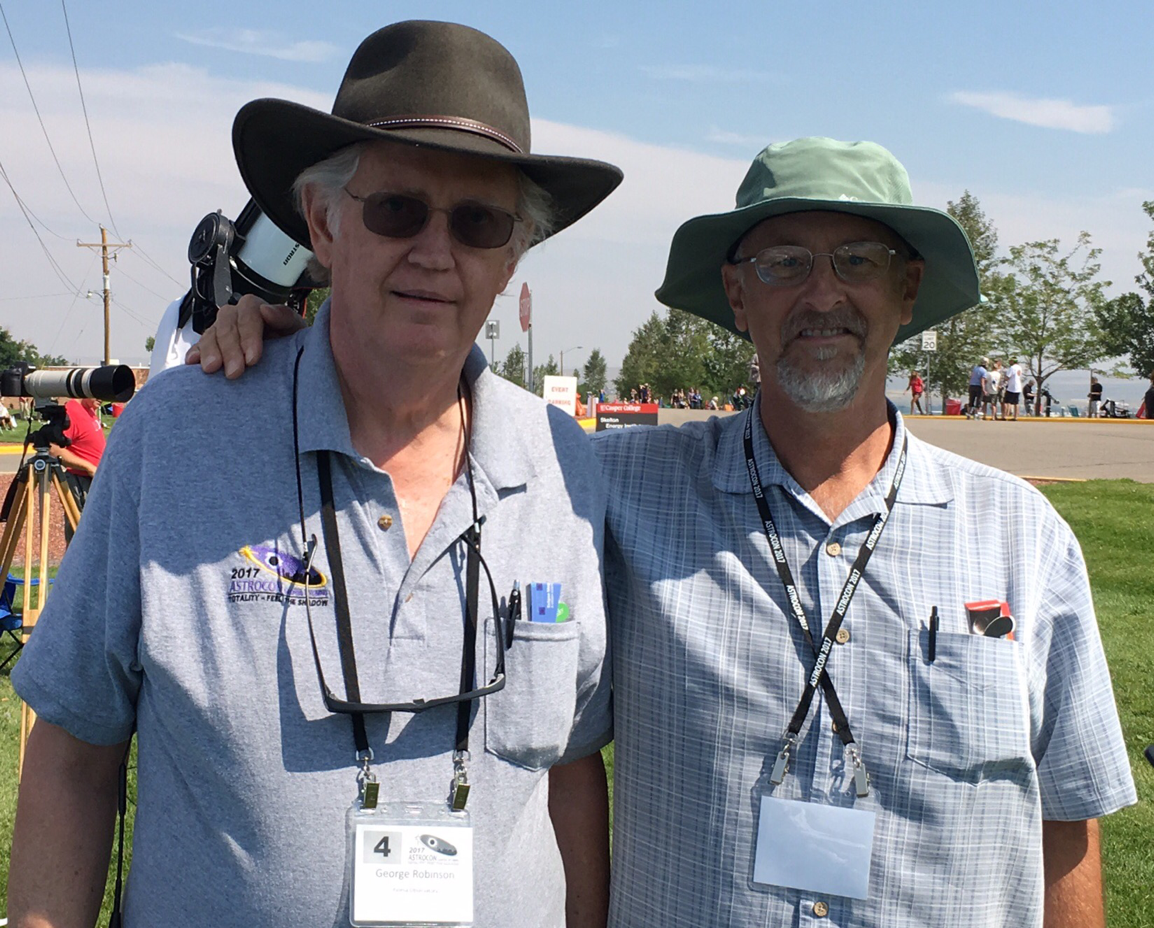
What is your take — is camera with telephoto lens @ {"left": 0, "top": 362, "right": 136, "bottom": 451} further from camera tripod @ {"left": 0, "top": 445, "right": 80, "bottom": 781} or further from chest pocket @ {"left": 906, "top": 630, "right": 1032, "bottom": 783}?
chest pocket @ {"left": 906, "top": 630, "right": 1032, "bottom": 783}

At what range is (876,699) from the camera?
7.09 ft

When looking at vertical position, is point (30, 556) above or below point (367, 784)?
above

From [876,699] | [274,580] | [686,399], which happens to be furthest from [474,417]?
[686,399]

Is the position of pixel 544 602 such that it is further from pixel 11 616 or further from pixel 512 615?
pixel 11 616

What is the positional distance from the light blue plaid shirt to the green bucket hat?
52cm

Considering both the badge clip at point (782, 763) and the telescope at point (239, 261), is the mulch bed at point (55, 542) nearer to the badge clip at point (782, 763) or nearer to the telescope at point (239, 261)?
the telescope at point (239, 261)

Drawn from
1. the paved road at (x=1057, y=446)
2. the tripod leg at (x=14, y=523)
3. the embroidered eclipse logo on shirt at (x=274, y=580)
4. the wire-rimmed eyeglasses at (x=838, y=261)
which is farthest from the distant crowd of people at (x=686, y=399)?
the embroidered eclipse logo on shirt at (x=274, y=580)

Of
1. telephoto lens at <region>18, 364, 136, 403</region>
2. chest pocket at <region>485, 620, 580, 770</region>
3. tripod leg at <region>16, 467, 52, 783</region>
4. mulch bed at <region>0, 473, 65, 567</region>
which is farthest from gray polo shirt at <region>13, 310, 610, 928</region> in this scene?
mulch bed at <region>0, 473, 65, 567</region>

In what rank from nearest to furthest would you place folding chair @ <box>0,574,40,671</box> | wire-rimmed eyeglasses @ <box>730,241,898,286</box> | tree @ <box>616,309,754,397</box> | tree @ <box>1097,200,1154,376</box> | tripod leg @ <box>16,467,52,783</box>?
wire-rimmed eyeglasses @ <box>730,241,898,286</box>
tripod leg @ <box>16,467,52,783</box>
folding chair @ <box>0,574,40,671</box>
tree @ <box>1097,200,1154,376</box>
tree @ <box>616,309,754,397</box>

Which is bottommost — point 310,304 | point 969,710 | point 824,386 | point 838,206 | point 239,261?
point 969,710

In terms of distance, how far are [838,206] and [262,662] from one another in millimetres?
1547

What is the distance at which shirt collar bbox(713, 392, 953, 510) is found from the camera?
7.62 ft

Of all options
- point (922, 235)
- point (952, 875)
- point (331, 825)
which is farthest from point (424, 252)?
point (952, 875)

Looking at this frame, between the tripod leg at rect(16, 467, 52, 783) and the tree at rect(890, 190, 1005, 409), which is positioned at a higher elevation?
the tree at rect(890, 190, 1005, 409)
